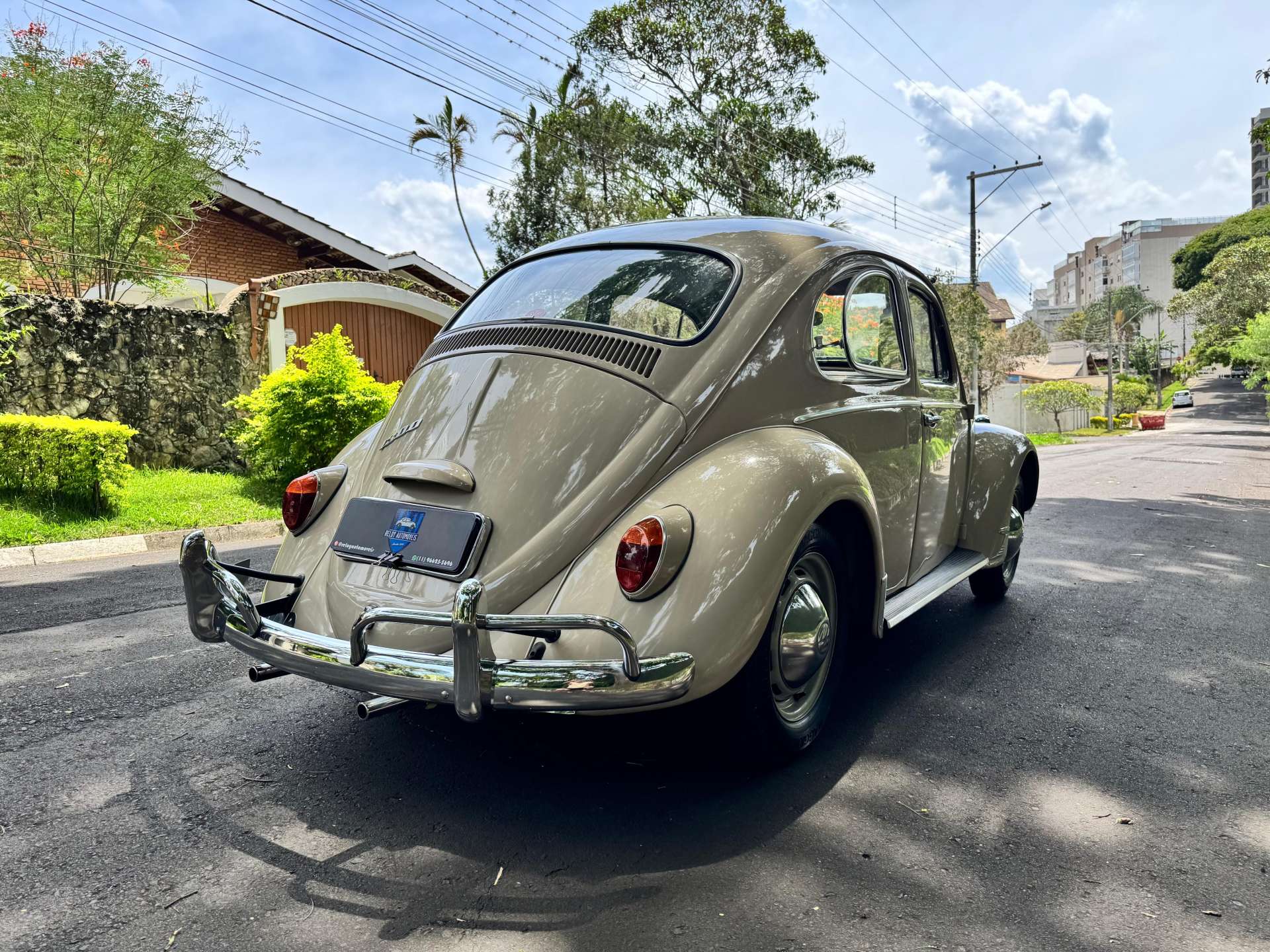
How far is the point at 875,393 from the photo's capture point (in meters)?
3.67

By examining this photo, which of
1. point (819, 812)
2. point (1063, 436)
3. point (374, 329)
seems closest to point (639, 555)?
point (819, 812)

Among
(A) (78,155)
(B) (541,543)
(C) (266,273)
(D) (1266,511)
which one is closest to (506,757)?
(B) (541,543)

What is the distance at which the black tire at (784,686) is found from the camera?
8.70 ft

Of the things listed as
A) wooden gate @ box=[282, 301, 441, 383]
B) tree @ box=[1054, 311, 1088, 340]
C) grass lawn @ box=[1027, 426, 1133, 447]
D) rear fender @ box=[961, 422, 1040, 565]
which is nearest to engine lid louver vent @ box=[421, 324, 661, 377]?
rear fender @ box=[961, 422, 1040, 565]

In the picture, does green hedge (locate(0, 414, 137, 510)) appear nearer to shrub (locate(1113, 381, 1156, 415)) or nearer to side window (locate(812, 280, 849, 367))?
side window (locate(812, 280, 849, 367))

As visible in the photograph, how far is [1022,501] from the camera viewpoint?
17.7 feet

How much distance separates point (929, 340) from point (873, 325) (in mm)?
757

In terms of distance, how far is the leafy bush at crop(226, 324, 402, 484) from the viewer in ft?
31.3

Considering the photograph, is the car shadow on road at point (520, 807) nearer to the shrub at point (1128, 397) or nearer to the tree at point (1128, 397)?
the shrub at point (1128, 397)

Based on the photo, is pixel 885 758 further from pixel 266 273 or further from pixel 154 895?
pixel 266 273

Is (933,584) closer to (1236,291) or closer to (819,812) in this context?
(819,812)

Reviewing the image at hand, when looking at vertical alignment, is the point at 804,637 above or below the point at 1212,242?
below

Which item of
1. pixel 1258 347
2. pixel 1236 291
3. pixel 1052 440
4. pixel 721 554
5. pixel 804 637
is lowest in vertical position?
pixel 1052 440

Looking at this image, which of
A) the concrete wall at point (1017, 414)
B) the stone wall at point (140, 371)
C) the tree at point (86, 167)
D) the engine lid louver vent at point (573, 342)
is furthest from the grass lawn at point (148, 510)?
the concrete wall at point (1017, 414)
